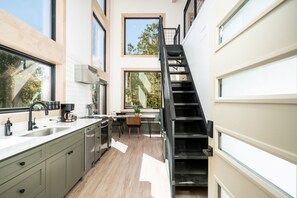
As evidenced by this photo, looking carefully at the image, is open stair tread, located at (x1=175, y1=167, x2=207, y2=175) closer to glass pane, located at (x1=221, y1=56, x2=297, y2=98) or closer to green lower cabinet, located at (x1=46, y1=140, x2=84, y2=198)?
green lower cabinet, located at (x1=46, y1=140, x2=84, y2=198)

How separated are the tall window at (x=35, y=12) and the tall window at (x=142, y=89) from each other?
4.67m

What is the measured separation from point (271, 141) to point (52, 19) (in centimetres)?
411

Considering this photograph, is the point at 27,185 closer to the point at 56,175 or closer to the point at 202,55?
the point at 56,175

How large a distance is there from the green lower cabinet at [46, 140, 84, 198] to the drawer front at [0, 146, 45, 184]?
208 millimetres

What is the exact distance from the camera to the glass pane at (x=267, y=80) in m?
0.70

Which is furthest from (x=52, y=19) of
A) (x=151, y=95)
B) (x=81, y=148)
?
(x=151, y=95)

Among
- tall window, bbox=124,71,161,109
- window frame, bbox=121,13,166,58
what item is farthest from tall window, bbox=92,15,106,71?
tall window, bbox=124,71,161,109

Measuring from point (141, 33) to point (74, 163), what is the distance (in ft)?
22.2

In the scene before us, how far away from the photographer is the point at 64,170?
2.49 m

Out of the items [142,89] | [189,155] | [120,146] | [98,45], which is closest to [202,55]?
[189,155]

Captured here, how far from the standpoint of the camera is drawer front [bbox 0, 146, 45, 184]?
1445mm

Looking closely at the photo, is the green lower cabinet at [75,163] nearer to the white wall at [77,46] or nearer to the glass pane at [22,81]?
the glass pane at [22,81]

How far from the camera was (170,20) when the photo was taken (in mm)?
8164

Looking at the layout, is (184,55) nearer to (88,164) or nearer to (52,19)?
(52,19)
